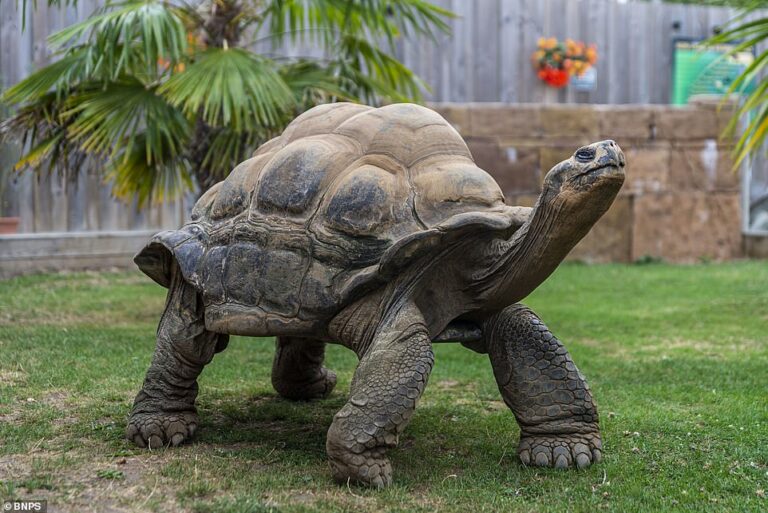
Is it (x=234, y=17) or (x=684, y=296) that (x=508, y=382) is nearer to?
(x=234, y=17)

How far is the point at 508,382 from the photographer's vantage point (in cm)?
336

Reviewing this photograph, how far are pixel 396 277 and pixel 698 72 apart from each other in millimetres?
9794

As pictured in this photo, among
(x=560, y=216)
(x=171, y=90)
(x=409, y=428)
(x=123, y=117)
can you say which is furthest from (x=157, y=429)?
(x=123, y=117)

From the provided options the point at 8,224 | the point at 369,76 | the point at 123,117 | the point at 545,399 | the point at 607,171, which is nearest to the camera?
the point at 607,171

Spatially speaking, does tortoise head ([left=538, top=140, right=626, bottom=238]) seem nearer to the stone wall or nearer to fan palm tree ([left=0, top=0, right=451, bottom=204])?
fan palm tree ([left=0, top=0, right=451, bottom=204])

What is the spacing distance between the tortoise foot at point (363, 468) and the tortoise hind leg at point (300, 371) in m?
1.21

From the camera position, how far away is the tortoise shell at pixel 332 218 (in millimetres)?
3117

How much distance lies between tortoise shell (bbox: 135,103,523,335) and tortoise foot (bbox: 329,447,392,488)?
501 millimetres

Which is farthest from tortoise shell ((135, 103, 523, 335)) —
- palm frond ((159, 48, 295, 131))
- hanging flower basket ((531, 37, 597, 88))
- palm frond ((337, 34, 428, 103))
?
hanging flower basket ((531, 37, 597, 88))

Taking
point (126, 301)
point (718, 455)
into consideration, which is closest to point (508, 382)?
point (718, 455)

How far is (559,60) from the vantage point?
1078 cm

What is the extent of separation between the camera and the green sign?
1160 cm

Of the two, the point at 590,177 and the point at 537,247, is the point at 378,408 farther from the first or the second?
the point at 590,177

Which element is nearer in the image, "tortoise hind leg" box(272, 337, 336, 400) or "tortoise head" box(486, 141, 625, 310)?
"tortoise head" box(486, 141, 625, 310)
